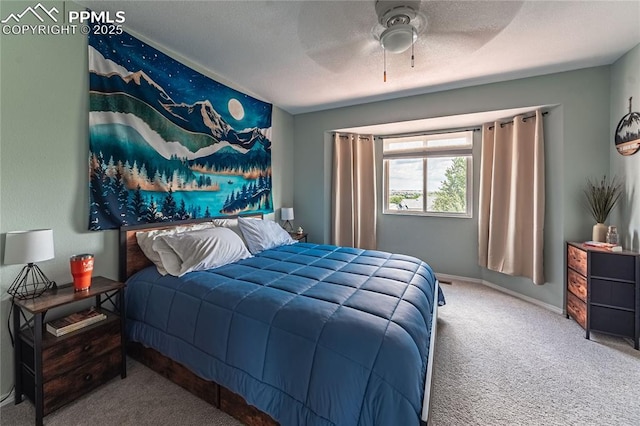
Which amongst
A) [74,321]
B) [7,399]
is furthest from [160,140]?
[7,399]

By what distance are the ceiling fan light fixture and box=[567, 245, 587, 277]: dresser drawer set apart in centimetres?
244

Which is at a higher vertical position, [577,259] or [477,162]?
[477,162]

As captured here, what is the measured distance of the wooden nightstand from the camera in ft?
4.76

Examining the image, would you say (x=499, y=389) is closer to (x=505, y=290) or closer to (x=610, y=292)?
(x=610, y=292)

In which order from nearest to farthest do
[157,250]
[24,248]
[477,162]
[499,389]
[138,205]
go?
[24,248] < [499,389] < [157,250] < [138,205] < [477,162]

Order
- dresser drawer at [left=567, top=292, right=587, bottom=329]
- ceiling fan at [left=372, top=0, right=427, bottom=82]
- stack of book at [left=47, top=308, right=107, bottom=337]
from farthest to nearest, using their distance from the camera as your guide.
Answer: dresser drawer at [left=567, top=292, right=587, bottom=329], ceiling fan at [left=372, top=0, right=427, bottom=82], stack of book at [left=47, top=308, right=107, bottom=337]

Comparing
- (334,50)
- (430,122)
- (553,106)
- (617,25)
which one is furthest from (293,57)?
(553,106)

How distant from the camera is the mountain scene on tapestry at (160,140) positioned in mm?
2012

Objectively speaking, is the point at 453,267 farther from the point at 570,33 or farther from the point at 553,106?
the point at 570,33

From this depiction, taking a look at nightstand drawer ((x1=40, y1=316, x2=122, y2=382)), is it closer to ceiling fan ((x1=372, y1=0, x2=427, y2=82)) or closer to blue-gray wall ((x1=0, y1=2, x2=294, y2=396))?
blue-gray wall ((x1=0, y1=2, x2=294, y2=396))

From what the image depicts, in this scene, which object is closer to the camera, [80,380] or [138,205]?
[80,380]

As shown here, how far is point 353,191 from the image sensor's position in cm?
420

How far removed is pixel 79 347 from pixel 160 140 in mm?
1704

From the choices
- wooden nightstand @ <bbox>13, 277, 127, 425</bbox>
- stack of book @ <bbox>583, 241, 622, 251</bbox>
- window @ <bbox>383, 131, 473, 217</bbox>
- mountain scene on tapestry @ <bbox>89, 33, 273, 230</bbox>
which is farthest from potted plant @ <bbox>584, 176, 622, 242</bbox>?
wooden nightstand @ <bbox>13, 277, 127, 425</bbox>
